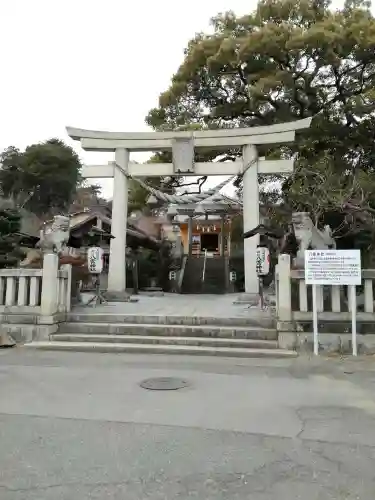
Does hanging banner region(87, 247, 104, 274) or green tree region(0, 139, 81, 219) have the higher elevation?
green tree region(0, 139, 81, 219)

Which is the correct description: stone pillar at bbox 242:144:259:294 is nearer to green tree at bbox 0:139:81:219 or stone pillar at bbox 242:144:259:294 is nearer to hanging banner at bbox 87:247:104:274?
hanging banner at bbox 87:247:104:274

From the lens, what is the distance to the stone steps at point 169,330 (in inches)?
307

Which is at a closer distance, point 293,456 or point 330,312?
point 293,456

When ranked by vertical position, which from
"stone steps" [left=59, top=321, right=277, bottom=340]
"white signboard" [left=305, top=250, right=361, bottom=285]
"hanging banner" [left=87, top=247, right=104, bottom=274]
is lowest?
"stone steps" [left=59, top=321, right=277, bottom=340]

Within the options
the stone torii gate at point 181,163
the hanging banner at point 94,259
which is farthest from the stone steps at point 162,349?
the stone torii gate at point 181,163

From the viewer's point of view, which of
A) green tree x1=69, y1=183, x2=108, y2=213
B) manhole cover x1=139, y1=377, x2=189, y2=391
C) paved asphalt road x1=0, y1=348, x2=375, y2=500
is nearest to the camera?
paved asphalt road x1=0, y1=348, x2=375, y2=500

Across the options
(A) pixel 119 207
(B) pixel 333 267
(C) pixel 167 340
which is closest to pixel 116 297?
(A) pixel 119 207

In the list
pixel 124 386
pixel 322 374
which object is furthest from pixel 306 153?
pixel 124 386

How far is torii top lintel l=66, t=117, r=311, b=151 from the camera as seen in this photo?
1392 centimetres

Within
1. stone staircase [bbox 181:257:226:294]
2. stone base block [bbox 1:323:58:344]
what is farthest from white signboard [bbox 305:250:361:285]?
stone staircase [bbox 181:257:226:294]

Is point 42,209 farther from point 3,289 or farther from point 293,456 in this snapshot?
point 293,456

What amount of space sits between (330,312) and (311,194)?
27.1 feet

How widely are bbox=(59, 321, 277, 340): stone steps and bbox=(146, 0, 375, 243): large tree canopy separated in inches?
317

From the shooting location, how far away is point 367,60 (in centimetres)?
1669
